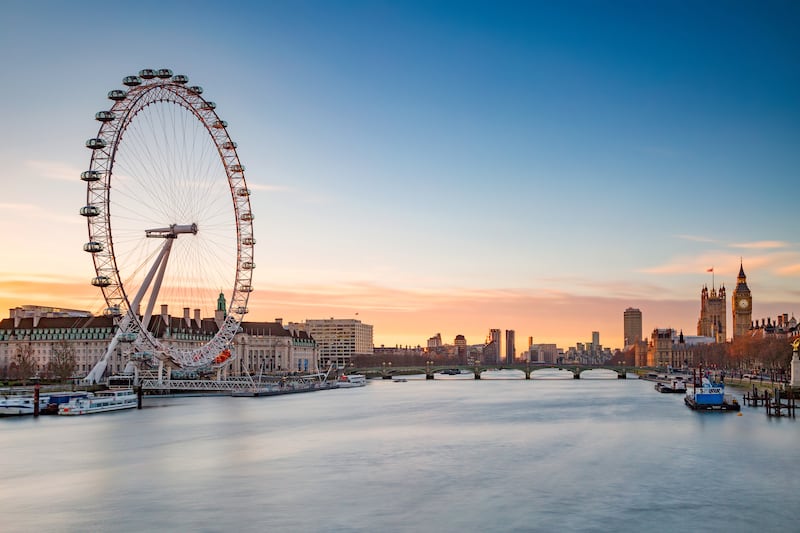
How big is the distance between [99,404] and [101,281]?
1444cm

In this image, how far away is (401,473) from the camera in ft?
146

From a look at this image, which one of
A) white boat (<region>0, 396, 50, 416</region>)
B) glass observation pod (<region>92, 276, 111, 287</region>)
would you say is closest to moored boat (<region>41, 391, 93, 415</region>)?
white boat (<region>0, 396, 50, 416</region>)

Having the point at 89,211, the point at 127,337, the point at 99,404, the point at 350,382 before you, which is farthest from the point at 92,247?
the point at 350,382

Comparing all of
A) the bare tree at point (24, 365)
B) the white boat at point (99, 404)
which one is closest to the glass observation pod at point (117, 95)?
the white boat at point (99, 404)

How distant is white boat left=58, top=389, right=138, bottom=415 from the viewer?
8031 cm

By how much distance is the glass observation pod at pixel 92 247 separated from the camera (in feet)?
250

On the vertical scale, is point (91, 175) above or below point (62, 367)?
above

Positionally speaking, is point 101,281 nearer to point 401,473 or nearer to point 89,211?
point 89,211

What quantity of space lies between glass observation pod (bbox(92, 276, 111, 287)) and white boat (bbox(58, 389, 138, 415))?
1249 cm

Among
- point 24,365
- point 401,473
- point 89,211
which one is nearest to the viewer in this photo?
point 401,473

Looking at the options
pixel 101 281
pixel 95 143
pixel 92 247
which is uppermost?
pixel 95 143

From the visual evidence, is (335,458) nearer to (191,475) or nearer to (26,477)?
(191,475)

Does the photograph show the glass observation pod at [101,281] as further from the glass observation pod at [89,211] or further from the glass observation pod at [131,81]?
the glass observation pod at [131,81]

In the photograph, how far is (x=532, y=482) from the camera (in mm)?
41438
